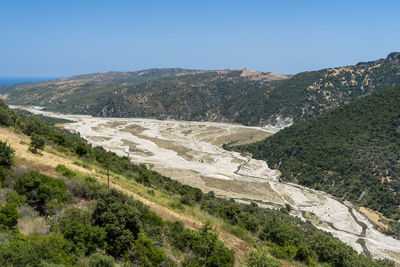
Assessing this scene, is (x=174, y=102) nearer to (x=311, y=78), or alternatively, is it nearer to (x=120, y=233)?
(x=311, y=78)

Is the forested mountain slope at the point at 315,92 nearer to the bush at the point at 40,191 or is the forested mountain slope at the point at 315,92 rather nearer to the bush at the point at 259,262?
the bush at the point at 259,262

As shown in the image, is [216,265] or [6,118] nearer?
[216,265]

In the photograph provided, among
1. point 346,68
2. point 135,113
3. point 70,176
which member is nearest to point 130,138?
point 135,113

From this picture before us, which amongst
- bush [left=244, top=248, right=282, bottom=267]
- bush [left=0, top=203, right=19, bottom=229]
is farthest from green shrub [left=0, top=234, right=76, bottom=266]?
bush [left=244, top=248, right=282, bottom=267]

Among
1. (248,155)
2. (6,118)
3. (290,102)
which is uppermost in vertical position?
(6,118)

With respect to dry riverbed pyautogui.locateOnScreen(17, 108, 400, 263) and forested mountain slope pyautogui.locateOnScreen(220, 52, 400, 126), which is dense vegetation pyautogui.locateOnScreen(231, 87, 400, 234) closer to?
dry riverbed pyautogui.locateOnScreen(17, 108, 400, 263)

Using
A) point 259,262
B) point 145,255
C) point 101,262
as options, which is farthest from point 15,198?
point 259,262
